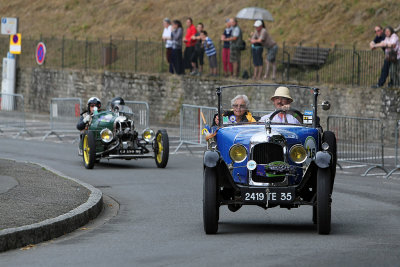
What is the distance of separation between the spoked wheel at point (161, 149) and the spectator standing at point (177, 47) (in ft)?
43.5

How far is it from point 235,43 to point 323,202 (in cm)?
2216

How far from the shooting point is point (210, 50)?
3472 cm

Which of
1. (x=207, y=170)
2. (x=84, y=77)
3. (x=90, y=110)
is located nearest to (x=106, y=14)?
(x=84, y=77)

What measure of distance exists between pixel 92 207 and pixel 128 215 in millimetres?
697

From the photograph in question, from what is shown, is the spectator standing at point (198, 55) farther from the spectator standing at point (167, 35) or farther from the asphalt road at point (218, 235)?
the asphalt road at point (218, 235)

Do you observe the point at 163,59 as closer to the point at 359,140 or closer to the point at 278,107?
the point at 359,140

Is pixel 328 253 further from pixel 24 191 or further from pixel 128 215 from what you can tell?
pixel 24 191

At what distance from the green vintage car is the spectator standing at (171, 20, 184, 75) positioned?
13084 mm

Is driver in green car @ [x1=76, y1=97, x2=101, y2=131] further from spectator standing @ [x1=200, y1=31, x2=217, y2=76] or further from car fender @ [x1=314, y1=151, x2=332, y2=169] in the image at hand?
spectator standing @ [x1=200, y1=31, x2=217, y2=76]

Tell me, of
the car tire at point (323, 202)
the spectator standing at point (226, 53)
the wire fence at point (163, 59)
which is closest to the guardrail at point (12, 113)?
the spectator standing at point (226, 53)

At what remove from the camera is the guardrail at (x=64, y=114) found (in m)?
30.8

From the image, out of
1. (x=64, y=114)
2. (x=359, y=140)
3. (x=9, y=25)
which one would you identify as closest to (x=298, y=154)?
(x=359, y=140)

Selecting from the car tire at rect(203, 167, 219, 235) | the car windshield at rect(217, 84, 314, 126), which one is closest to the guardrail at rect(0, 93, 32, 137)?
the car windshield at rect(217, 84, 314, 126)

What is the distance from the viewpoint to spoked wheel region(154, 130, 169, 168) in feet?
71.8
